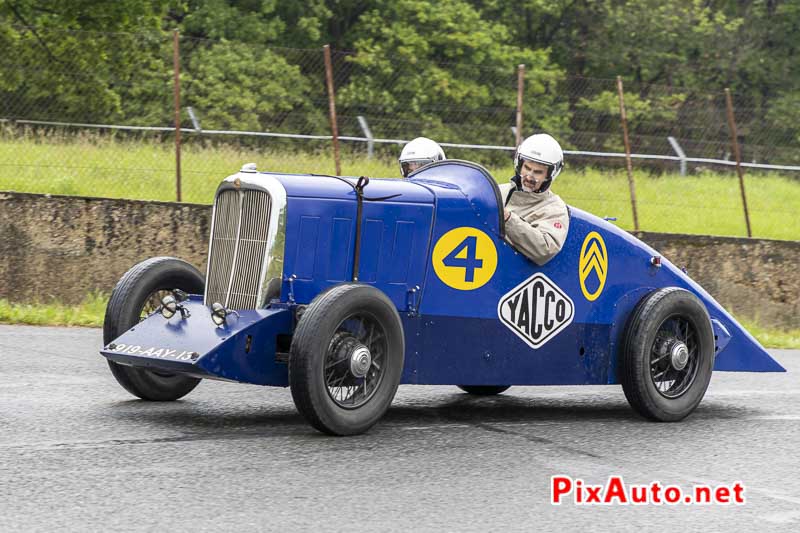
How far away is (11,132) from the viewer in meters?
13.4

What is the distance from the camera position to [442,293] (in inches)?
278

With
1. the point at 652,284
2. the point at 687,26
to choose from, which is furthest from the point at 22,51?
the point at 687,26

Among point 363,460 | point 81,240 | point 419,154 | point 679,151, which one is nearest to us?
point 363,460

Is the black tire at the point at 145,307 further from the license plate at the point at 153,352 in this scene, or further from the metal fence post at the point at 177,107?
the metal fence post at the point at 177,107

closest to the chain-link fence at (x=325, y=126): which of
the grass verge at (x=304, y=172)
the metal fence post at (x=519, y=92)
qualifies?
the grass verge at (x=304, y=172)

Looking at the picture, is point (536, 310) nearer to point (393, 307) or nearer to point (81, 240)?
point (393, 307)

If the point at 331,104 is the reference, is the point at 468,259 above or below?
below

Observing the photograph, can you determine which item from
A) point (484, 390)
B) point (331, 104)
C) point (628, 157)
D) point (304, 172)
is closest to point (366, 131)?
point (304, 172)

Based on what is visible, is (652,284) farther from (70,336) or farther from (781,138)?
(781,138)

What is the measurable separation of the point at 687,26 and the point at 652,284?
31.9 m

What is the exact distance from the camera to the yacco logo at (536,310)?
7.32m

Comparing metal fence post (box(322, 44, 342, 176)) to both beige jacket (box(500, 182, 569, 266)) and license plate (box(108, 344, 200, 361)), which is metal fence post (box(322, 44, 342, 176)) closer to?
beige jacket (box(500, 182, 569, 266))

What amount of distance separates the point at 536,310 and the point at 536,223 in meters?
0.52

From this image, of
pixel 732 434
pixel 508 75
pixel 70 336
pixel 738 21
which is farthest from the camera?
pixel 738 21
